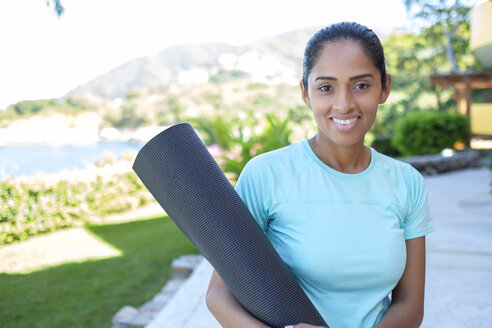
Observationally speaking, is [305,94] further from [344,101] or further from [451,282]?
[451,282]

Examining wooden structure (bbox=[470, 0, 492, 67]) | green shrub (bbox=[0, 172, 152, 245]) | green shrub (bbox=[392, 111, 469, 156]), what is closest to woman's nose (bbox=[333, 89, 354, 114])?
green shrub (bbox=[0, 172, 152, 245])

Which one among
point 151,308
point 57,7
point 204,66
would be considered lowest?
point 204,66

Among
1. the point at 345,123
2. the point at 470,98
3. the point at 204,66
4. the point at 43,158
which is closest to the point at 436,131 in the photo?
the point at 470,98

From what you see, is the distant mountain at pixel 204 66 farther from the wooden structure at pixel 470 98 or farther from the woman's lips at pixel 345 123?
the woman's lips at pixel 345 123

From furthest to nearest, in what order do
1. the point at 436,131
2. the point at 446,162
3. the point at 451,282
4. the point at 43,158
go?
the point at 436,131
the point at 446,162
the point at 43,158
the point at 451,282

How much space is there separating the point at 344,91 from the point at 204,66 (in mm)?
40511

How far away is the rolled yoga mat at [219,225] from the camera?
890 millimetres

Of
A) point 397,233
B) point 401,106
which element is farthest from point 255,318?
point 401,106

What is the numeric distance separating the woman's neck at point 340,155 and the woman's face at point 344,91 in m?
0.04

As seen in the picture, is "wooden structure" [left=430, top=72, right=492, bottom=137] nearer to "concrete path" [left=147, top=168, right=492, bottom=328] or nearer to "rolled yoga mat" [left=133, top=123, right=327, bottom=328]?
"concrete path" [left=147, top=168, right=492, bottom=328]

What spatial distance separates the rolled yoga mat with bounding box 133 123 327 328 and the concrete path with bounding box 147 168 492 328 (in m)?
1.79

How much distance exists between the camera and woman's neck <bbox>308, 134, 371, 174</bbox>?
1170 mm

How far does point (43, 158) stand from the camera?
7105 mm

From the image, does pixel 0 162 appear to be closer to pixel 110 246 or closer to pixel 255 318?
pixel 110 246
